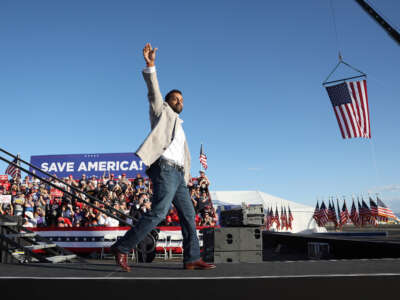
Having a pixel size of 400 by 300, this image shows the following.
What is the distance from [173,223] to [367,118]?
23.9 ft

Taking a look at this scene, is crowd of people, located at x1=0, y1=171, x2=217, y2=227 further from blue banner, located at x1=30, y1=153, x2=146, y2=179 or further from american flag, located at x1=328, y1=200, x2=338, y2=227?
american flag, located at x1=328, y1=200, x2=338, y2=227

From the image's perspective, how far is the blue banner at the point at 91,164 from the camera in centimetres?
2078

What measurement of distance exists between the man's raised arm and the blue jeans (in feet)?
1.87

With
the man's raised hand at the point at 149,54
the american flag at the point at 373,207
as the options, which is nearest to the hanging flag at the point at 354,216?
the american flag at the point at 373,207

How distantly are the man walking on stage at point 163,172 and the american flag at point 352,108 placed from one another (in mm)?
8399

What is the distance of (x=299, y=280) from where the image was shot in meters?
2.12

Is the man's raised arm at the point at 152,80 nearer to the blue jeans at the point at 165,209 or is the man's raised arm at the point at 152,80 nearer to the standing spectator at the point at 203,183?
the blue jeans at the point at 165,209

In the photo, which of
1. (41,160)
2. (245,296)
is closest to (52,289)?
(245,296)

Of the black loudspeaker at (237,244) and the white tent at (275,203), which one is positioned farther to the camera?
the white tent at (275,203)

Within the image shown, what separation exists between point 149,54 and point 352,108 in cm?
873

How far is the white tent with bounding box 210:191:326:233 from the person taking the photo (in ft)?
84.5

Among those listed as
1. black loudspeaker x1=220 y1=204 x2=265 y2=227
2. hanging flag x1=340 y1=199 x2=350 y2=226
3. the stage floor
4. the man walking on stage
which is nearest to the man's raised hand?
the man walking on stage

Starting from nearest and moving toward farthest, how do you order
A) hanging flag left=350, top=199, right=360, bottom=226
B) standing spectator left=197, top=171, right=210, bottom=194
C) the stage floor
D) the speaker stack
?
the stage floor
the speaker stack
standing spectator left=197, top=171, right=210, bottom=194
hanging flag left=350, top=199, right=360, bottom=226

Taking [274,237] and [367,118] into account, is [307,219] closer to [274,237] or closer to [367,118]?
[274,237]
